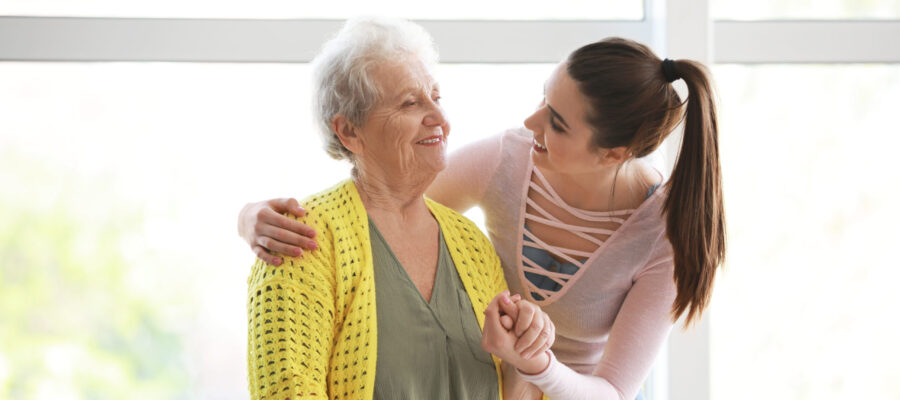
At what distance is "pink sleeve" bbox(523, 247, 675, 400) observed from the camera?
162cm

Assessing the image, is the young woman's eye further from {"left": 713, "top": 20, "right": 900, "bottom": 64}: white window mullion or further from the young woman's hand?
{"left": 713, "top": 20, "right": 900, "bottom": 64}: white window mullion

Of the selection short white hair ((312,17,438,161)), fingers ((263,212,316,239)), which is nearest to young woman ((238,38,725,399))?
fingers ((263,212,316,239))

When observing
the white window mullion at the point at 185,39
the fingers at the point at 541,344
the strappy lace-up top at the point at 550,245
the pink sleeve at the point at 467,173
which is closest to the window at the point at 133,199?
the white window mullion at the point at 185,39

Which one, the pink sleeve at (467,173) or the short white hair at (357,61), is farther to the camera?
the pink sleeve at (467,173)

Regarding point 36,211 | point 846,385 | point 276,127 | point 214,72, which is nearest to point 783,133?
point 846,385

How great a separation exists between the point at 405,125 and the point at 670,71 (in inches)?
21.8

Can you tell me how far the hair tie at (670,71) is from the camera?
1.51 metres

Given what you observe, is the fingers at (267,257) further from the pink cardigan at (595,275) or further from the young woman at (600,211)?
the pink cardigan at (595,275)

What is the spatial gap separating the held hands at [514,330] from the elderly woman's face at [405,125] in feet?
1.01

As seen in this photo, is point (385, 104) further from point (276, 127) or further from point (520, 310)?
point (276, 127)

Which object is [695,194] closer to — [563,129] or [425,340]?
[563,129]

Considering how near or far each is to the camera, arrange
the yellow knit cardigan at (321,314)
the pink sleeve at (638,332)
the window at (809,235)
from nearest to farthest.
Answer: the yellow knit cardigan at (321,314) → the pink sleeve at (638,332) → the window at (809,235)

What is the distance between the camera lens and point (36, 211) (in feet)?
7.09

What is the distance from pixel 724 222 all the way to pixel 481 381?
Result: 61 centimetres
